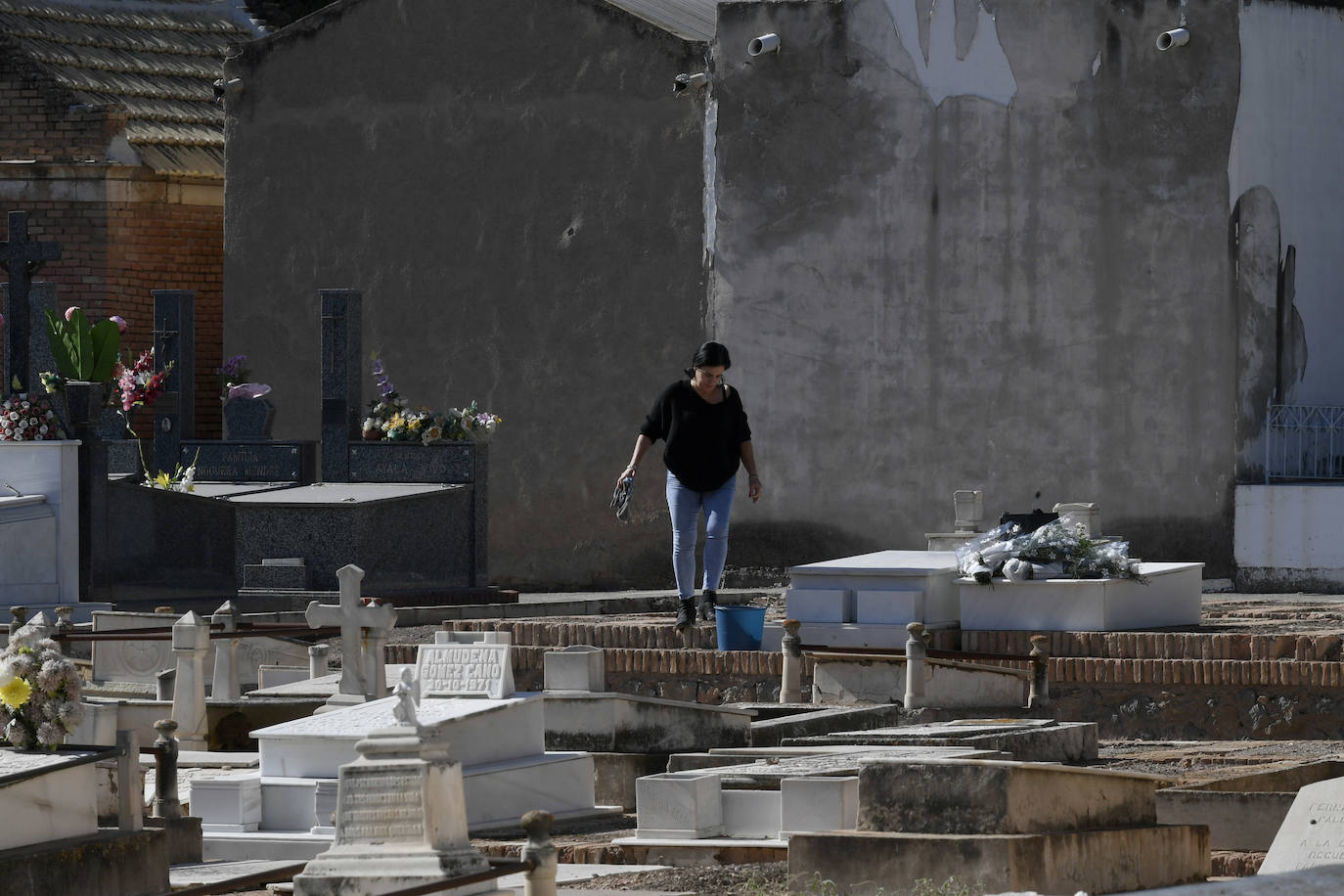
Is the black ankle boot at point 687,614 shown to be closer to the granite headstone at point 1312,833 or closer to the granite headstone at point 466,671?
the granite headstone at point 466,671

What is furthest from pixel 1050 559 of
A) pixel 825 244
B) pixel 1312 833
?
pixel 825 244

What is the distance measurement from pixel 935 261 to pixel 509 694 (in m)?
12.8

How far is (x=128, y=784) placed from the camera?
1016 cm

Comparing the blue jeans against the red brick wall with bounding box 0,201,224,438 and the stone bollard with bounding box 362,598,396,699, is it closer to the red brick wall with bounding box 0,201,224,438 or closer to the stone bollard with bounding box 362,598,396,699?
the stone bollard with bounding box 362,598,396,699

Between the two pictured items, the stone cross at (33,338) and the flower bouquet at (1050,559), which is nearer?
the flower bouquet at (1050,559)

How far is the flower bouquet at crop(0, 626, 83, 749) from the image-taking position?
1012 cm

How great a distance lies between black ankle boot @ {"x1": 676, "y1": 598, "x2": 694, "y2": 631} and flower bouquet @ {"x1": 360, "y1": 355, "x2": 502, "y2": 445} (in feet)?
24.6

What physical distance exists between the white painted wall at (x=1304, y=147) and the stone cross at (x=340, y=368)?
25.3 feet

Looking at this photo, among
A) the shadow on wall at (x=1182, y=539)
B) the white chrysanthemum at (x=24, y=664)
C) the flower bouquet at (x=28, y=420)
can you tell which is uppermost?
the flower bouquet at (x=28, y=420)

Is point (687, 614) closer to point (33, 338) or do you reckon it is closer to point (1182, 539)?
point (1182, 539)

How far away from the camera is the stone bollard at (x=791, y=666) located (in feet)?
44.4

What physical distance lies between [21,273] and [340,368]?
285cm

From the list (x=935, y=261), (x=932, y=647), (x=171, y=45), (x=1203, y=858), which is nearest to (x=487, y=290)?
(x=935, y=261)

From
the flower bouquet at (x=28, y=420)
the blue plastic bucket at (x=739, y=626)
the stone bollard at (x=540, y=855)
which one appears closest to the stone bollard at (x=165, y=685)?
the blue plastic bucket at (x=739, y=626)
